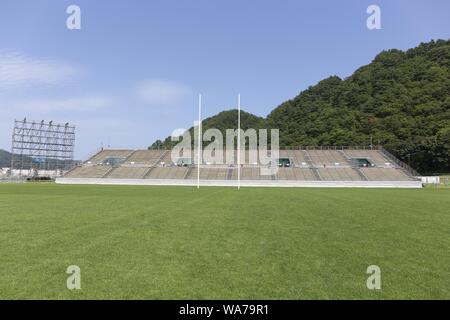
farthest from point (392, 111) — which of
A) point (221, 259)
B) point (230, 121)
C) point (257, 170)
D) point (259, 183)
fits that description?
point (221, 259)

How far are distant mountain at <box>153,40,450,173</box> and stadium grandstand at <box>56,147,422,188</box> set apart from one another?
1467cm

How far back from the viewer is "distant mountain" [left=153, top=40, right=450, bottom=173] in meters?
64.2

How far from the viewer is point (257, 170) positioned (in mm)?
50406

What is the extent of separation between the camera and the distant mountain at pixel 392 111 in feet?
211

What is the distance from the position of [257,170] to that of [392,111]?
34695 millimetres

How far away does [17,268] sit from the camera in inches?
191

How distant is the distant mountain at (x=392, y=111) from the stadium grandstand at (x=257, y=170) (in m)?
14.7

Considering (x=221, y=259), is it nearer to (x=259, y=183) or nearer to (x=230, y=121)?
(x=259, y=183)

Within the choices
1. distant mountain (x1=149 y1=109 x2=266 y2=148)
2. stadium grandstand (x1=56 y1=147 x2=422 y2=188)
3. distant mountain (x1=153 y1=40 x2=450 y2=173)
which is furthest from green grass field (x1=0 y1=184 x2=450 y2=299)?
distant mountain (x1=149 y1=109 x2=266 y2=148)

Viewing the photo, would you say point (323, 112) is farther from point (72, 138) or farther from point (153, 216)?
point (153, 216)

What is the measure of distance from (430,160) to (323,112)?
77.7 ft

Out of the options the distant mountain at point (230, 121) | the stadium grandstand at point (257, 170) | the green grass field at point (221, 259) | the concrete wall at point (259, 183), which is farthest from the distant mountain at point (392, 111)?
the green grass field at point (221, 259)

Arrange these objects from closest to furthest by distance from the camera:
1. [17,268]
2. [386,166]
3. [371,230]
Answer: [17,268] < [371,230] < [386,166]
